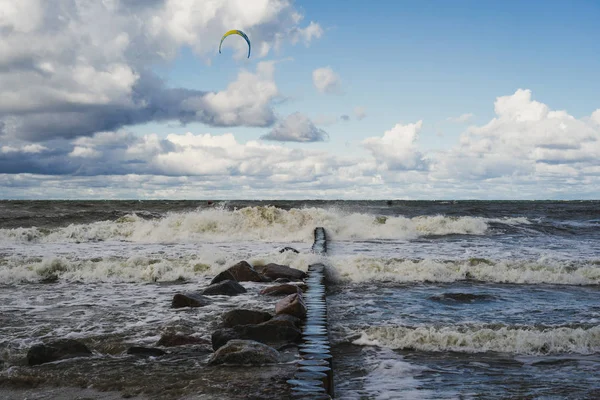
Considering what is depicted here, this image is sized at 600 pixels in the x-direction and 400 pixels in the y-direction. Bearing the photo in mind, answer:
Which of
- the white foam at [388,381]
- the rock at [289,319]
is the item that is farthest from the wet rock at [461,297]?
the white foam at [388,381]

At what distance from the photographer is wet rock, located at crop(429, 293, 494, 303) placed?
33.3 ft

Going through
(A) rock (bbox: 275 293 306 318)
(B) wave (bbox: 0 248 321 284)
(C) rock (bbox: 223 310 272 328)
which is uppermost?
(A) rock (bbox: 275 293 306 318)

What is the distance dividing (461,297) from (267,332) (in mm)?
5041

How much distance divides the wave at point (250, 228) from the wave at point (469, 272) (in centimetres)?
1053

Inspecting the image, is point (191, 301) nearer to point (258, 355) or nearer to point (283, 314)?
point (283, 314)

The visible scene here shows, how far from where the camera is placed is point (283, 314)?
7473 mm

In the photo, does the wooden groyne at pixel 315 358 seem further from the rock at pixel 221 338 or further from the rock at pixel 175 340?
the rock at pixel 175 340

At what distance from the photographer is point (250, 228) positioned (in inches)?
1053

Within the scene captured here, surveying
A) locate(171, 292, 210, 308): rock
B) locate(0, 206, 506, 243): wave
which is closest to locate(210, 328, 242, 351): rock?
locate(171, 292, 210, 308): rock

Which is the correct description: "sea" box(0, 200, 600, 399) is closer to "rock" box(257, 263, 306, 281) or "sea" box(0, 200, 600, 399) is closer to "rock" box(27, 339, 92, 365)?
"rock" box(27, 339, 92, 365)

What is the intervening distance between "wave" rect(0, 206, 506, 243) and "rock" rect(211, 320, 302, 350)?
17.0 meters

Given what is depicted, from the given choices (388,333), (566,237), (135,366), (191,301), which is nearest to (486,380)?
(388,333)

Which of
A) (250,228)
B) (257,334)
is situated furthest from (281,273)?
(250,228)

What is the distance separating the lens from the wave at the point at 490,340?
22.2 ft
